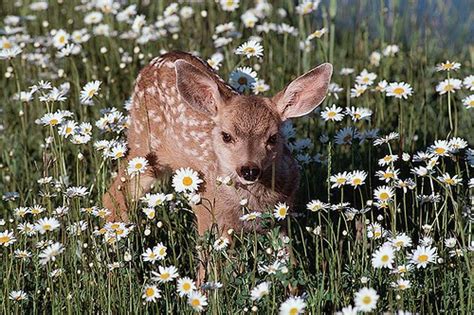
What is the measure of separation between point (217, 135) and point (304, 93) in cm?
48

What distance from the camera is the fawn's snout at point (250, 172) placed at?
4496 millimetres

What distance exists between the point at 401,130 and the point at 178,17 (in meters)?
2.82

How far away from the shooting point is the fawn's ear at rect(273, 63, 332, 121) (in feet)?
16.4

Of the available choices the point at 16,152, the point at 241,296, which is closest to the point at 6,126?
the point at 16,152

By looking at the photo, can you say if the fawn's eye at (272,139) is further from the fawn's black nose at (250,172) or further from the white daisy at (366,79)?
the white daisy at (366,79)

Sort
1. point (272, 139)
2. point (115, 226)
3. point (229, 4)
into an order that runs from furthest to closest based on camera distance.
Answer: point (229, 4)
point (272, 139)
point (115, 226)

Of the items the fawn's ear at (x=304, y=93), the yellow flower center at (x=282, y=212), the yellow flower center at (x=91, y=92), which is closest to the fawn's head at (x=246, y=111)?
the fawn's ear at (x=304, y=93)

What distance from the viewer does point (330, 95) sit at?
250 inches

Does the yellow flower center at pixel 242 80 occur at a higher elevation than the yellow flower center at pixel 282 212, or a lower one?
higher

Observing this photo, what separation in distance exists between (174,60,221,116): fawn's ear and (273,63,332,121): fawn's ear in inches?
12.3

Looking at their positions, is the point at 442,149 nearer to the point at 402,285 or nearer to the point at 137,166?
the point at 402,285

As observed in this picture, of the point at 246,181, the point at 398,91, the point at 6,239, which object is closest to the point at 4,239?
the point at 6,239

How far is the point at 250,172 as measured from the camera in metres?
4.50

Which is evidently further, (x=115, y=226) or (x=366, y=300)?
(x=115, y=226)
